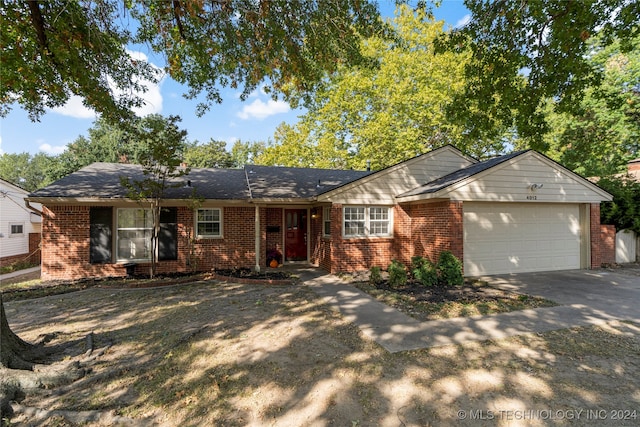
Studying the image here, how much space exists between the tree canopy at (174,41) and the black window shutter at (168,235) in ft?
11.4

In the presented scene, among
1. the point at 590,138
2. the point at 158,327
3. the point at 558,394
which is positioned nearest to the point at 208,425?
the point at 158,327

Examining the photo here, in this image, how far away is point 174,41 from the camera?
22.7ft

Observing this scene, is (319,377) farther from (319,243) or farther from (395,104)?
(395,104)

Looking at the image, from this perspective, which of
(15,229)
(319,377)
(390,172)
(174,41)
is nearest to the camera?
(319,377)

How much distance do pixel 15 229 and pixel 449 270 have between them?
1942 cm

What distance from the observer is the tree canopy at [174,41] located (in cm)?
565

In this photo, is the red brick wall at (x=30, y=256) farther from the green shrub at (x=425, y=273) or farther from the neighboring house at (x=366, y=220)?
the green shrub at (x=425, y=273)

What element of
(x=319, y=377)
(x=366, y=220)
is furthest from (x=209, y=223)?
(x=319, y=377)

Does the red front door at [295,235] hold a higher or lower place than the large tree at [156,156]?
lower

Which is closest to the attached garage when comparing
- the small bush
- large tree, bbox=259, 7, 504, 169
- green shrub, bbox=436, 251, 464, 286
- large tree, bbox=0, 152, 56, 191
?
green shrub, bbox=436, 251, 464, 286

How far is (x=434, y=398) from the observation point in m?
3.11

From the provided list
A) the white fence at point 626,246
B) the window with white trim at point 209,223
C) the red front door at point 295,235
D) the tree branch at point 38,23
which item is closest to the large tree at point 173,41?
the tree branch at point 38,23

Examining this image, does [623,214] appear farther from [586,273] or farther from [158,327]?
[158,327]

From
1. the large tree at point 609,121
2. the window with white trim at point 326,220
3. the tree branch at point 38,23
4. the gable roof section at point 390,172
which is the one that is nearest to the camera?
the tree branch at point 38,23
